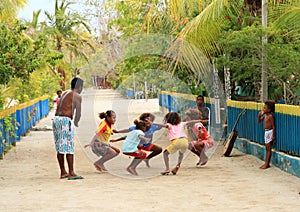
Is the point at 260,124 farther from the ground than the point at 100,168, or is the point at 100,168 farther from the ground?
the point at 260,124

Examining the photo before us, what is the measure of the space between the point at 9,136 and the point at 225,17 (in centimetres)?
600

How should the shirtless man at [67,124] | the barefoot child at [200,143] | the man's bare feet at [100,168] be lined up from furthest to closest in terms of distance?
the barefoot child at [200,143]
the man's bare feet at [100,168]
the shirtless man at [67,124]

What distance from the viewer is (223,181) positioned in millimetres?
9953

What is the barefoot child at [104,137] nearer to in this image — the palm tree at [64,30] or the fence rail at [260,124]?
the fence rail at [260,124]

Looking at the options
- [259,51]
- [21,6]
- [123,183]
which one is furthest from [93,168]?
[21,6]

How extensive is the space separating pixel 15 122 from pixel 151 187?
7.23 meters

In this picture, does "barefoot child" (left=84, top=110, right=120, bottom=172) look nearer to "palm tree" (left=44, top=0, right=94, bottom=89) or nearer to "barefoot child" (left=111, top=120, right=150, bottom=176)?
"barefoot child" (left=111, top=120, right=150, bottom=176)

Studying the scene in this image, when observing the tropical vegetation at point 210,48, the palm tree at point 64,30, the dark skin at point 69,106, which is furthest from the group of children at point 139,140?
the palm tree at point 64,30

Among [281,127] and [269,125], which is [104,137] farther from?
[281,127]

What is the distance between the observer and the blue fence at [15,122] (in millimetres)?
14139

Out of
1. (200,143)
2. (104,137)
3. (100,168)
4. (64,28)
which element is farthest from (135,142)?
(64,28)

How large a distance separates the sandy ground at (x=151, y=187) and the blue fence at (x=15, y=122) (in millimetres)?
752

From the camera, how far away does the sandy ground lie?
7973 mm

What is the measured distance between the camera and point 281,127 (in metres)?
11.2
